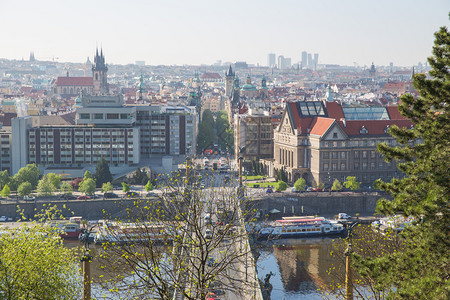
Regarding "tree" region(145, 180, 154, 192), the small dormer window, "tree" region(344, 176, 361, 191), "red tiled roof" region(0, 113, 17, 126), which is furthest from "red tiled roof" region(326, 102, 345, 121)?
"red tiled roof" region(0, 113, 17, 126)

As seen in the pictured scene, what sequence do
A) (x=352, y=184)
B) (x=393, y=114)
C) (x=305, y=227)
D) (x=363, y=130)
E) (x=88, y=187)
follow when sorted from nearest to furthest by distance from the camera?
(x=305, y=227)
(x=88, y=187)
(x=352, y=184)
(x=363, y=130)
(x=393, y=114)

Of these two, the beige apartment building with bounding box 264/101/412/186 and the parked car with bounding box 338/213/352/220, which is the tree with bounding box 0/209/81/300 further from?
the beige apartment building with bounding box 264/101/412/186

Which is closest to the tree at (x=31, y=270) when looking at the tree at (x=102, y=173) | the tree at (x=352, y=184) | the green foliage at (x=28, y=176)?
the green foliage at (x=28, y=176)

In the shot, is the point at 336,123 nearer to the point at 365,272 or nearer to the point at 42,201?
the point at 42,201

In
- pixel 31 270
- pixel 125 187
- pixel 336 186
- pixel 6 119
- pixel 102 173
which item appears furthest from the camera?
pixel 6 119

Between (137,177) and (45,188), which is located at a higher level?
(137,177)

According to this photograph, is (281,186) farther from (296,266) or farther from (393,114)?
(296,266)

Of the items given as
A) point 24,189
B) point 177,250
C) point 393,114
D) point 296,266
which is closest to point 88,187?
point 24,189

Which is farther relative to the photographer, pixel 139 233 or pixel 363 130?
pixel 363 130
